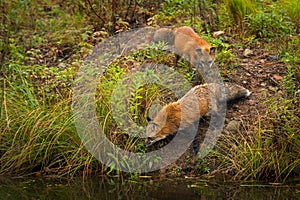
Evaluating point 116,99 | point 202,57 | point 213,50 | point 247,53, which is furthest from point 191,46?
point 116,99

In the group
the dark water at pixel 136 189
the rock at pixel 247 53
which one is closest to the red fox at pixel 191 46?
the rock at pixel 247 53

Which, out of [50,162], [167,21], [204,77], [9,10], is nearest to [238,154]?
[204,77]

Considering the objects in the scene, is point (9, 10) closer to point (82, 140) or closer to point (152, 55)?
point (152, 55)

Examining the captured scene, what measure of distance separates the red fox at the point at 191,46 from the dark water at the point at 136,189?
174cm

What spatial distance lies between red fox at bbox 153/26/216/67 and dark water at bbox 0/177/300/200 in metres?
1.74

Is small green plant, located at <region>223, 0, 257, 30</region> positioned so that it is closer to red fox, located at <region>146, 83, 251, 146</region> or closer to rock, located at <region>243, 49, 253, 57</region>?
rock, located at <region>243, 49, 253, 57</region>

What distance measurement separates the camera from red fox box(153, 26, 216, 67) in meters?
6.88

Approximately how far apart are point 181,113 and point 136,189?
1.03m

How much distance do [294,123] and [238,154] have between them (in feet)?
2.01

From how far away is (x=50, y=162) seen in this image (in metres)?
5.98

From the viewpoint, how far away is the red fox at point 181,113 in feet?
19.7

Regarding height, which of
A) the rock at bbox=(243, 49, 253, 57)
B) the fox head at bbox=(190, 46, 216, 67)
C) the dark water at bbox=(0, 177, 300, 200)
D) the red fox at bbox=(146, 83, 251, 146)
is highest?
the fox head at bbox=(190, 46, 216, 67)

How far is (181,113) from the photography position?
6.06 metres

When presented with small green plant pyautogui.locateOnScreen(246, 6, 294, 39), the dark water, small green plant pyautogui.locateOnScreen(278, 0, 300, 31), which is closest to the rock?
small green plant pyautogui.locateOnScreen(246, 6, 294, 39)
